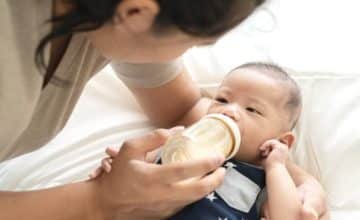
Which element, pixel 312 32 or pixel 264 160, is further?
pixel 312 32

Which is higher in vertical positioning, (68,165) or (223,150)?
(223,150)

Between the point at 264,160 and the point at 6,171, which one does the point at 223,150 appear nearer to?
the point at 264,160

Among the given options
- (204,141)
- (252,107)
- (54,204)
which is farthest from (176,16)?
(252,107)

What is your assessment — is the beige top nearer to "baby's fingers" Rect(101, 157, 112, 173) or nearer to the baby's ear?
"baby's fingers" Rect(101, 157, 112, 173)

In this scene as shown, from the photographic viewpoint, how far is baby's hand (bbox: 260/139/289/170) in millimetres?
1143

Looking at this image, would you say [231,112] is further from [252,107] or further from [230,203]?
[230,203]

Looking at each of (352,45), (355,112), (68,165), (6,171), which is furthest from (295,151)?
(6,171)

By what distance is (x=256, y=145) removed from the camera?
1.19 metres

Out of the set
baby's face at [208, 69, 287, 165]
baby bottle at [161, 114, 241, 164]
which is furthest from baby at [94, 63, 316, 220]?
baby bottle at [161, 114, 241, 164]

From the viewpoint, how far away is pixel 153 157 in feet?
3.74

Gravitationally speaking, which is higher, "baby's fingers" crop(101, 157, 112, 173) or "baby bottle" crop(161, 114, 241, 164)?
"baby bottle" crop(161, 114, 241, 164)

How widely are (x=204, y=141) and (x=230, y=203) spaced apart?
0.59 ft

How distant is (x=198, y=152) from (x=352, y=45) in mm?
623

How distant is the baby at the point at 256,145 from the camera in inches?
42.8
